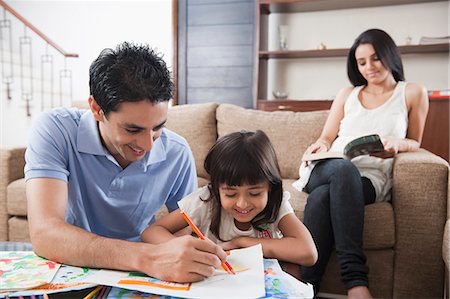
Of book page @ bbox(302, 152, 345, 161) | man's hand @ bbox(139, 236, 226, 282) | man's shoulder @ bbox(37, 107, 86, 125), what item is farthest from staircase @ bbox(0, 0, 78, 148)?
man's hand @ bbox(139, 236, 226, 282)

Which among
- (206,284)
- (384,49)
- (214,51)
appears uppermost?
(214,51)

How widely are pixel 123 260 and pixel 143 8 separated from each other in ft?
14.3

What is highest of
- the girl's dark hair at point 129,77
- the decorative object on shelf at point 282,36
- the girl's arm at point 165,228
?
the decorative object on shelf at point 282,36

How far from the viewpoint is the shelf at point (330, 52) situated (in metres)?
3.41

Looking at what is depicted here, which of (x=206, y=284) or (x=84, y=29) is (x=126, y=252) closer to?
(x=206, y=284)

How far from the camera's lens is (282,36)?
3.91 metres

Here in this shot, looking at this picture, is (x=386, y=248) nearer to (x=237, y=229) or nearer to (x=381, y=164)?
(x=381, y=164)

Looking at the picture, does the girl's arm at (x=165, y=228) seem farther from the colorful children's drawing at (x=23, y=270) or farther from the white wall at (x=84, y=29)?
the white wall at (x=84, y=29)

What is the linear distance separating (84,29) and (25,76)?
2.81 feet

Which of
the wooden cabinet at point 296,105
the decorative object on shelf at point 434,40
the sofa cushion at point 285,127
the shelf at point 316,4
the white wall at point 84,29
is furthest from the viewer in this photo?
the white wall at point 84,29

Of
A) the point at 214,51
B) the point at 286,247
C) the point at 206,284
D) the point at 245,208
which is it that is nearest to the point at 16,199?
the point at 245,208

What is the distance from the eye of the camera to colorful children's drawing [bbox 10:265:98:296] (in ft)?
1.89

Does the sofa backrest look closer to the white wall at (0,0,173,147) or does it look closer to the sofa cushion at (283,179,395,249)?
the sofa cushion at (283,179,395,249)

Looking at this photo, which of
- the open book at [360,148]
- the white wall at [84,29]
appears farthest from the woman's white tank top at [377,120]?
the white wall at [84,29]
